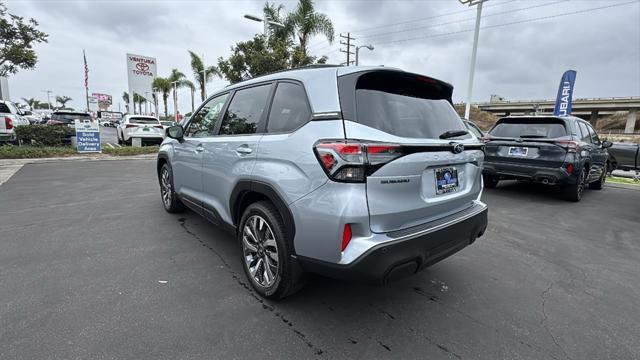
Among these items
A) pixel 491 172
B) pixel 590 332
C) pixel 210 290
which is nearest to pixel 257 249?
pixel 210 290

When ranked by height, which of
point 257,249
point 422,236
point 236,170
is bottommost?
point 257,249

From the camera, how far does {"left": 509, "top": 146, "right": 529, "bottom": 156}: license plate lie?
6.35 meters

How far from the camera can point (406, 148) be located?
84.7 inches

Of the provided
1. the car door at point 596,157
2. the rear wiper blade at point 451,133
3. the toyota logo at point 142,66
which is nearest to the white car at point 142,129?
the toyota logo at point 142,66

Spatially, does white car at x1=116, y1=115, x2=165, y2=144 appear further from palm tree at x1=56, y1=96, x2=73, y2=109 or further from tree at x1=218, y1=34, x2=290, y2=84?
palm tree at x1=56, y1=96, x2=73, y2=109

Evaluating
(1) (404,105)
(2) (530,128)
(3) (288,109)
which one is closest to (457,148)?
(1) (404,105)

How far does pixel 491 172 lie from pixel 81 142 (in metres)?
13.1

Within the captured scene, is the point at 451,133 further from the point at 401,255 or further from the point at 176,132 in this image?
the point at 176,132

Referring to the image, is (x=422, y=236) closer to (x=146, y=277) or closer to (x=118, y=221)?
(x=146, y=277)

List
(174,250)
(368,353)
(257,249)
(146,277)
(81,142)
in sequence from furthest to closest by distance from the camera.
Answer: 1. (81,142)
2. (174,250)
3. (146,277)
4. (257,249)
5. (368,353)

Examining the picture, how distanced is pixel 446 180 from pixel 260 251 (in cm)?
155

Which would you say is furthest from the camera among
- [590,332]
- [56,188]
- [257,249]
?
[56,188]

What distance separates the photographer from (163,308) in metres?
2.55

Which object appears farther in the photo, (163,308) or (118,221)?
(118,221)
